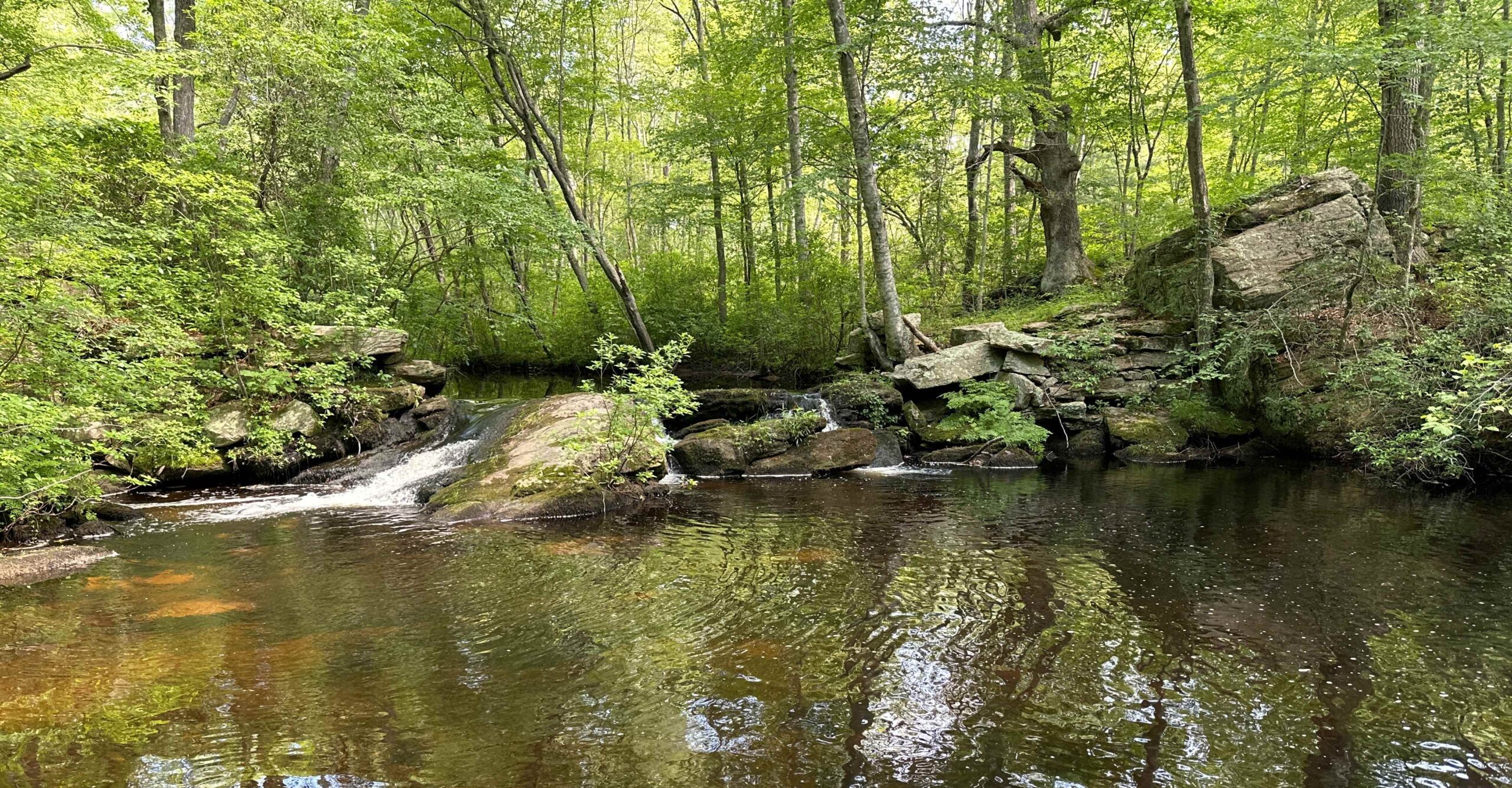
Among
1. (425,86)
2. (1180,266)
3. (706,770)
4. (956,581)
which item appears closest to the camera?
(706,770)

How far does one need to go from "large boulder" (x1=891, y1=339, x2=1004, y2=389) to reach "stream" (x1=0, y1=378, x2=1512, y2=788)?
15.5 ft

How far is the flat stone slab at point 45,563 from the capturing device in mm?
6238

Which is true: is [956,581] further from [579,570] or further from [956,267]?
[956,267]

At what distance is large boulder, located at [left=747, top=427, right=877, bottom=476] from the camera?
11891mm

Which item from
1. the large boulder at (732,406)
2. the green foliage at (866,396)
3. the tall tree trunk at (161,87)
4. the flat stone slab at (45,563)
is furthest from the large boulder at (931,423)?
the tall tree trunk at (161,87)

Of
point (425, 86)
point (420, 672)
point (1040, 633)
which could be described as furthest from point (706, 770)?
point (425, 86)

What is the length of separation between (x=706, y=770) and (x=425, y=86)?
16787 mm

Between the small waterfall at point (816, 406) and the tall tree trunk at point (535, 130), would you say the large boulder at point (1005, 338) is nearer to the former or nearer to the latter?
the small waterfall at point (816, 406)

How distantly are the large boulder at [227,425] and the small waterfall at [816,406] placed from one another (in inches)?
365

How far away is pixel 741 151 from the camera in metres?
19.3

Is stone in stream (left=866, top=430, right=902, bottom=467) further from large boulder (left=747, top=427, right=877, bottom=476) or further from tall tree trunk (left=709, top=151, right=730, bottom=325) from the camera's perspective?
tall tree trunk (left=709, top=151, right=730, bottom=325)

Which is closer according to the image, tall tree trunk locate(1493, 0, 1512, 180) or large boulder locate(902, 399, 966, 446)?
tall tree trunk locate(1493, 0, 1512, 180)

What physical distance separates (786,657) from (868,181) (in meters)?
11.1

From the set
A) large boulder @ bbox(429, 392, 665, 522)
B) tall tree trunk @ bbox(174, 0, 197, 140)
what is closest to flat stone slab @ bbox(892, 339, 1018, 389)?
large boulder @ bbox(429, 392, 665, 522)
